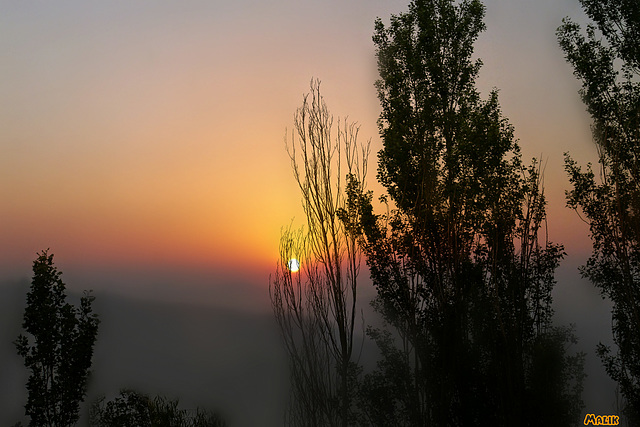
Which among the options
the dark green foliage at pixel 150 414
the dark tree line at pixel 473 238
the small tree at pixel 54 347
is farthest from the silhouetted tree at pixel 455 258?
the small tree at pixel 54 347

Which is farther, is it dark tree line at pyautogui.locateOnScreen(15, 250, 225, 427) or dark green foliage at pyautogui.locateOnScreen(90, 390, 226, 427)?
dark tree line at pyautogui.locateOnScreen(15, 250, 225, 427)

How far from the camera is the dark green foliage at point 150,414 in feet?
47.7

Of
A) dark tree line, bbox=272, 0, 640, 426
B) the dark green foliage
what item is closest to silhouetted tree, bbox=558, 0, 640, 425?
dark tree line, bbox=272, 0, 640, 426

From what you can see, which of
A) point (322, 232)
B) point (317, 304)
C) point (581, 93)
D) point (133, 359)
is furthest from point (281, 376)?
point (133, 359)

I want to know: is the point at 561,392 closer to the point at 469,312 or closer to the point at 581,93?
the point at 469,312

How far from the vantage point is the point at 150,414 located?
14875 millimetres

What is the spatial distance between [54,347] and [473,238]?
1043cm

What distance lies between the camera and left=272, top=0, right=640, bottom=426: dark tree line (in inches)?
529

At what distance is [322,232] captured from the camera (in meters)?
11.3

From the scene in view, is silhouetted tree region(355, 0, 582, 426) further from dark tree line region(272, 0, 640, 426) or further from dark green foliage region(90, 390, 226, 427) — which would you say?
dark green foliage region(90, 390, 226, 427)

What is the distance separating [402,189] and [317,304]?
4582 millimetres

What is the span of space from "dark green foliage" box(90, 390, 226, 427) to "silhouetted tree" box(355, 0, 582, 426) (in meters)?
4.24

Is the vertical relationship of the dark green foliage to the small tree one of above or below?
below

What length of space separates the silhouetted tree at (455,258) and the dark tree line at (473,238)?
30 mm
